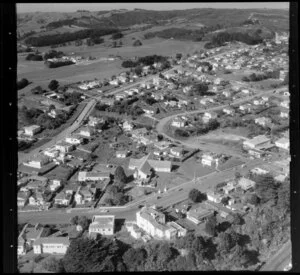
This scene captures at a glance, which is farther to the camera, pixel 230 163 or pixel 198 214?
pixel 230 163

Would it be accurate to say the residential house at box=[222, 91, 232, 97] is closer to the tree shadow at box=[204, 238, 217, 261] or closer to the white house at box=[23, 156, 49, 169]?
the white house at box=[23, 156, 49, 169]

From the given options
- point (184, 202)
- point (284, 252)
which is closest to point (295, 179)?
point (284, 252)

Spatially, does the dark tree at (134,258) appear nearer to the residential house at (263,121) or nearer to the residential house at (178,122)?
the residential house at (178,122)

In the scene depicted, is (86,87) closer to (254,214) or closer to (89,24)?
(89,24)

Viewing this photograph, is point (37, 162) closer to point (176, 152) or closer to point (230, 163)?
point (176, 152)

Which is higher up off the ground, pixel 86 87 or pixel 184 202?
pixel 86 87

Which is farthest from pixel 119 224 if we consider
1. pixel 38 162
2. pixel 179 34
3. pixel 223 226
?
pixel 179 34
